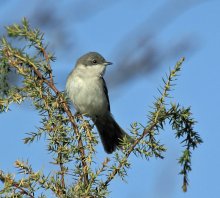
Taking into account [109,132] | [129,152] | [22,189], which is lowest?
[22,189]

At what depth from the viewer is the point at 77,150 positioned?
99.2 inches

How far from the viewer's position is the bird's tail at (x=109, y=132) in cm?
625

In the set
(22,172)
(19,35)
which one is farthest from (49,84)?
(22,172)

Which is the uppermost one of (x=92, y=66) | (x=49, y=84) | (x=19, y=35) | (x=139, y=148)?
(x=92, y=66)

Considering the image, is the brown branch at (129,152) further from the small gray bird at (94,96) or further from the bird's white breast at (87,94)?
the bird's white breast at (87,94)

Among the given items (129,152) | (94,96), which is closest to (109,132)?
(94,96)

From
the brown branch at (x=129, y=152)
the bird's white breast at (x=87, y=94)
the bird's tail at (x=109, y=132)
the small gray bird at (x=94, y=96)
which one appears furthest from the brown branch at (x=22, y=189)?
the bird's white breast at (x=87, y=94)

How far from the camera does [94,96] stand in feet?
22.6

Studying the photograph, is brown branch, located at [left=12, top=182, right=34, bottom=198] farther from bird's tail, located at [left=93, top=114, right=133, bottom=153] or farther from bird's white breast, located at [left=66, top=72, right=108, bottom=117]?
bird's white breast, located at [left=66, top=72, right=108, bottom=117]

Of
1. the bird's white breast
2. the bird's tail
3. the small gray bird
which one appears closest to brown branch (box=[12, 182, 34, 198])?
the bird's tail

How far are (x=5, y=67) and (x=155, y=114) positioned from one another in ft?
3.44

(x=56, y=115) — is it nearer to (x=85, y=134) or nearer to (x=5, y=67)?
(x=85, y=134)

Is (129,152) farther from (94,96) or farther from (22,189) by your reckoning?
(94,96)

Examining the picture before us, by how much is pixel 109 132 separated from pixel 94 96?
60cm
